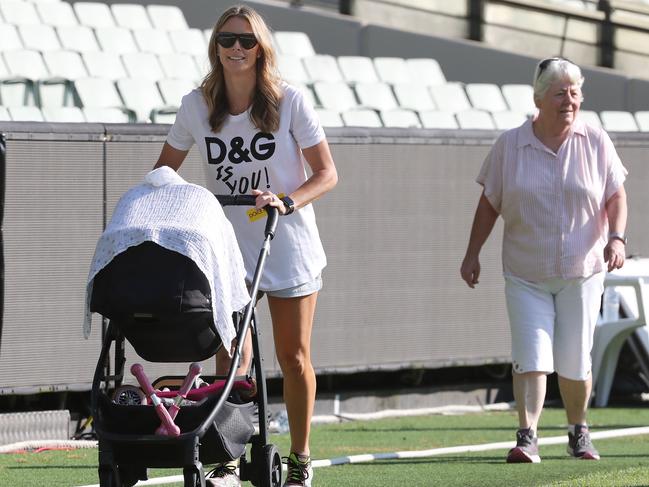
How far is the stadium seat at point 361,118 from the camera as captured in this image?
526 inches

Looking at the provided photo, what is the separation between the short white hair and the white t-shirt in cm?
Answer: 190

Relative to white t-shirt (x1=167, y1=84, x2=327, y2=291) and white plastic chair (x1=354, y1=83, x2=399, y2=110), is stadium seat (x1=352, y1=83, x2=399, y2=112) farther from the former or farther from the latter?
white t-shirt (x1=167, y1=84, x2=327, y2=291)

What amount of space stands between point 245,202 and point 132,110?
6.99m

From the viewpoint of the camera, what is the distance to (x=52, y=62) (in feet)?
43.7

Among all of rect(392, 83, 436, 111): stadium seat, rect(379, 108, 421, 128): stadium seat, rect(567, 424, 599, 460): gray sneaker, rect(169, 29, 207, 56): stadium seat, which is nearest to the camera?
rect(567, 424, 599, 460): gray sneaker

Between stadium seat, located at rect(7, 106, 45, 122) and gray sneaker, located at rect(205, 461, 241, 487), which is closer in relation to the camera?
gray sneaker, located at rect(205, 461, 241, 487)

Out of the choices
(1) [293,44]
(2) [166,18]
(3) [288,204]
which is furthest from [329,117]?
(3) [288,204]

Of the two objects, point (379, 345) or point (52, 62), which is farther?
point (52, 62)

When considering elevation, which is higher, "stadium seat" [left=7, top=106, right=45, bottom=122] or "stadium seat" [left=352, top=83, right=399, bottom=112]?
"stadium seat" [left=352, top=83, right=399, bottom=112]

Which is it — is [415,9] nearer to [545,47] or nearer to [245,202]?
[545,47]

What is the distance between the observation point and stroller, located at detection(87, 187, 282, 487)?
4621mm

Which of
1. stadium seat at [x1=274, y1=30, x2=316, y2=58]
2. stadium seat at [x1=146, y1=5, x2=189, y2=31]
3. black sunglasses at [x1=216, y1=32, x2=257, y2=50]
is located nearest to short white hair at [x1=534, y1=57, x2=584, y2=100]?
black sunglasses at [x1=216, y1=32, x2=257, y2=50]

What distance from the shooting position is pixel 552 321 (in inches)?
286

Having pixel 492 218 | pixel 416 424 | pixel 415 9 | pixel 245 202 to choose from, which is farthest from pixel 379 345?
pixel 415 9
